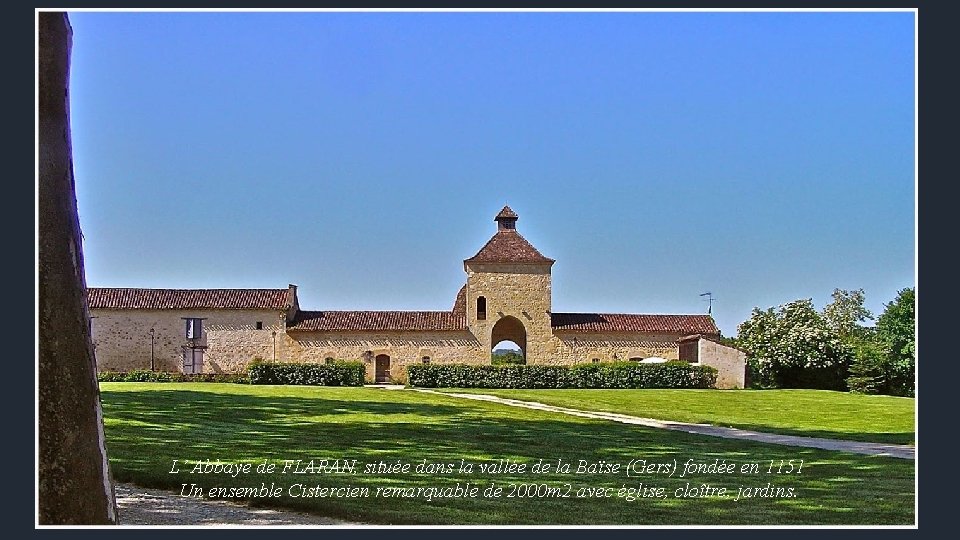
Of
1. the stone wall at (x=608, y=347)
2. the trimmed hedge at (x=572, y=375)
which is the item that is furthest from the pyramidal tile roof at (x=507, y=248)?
the trimmed hedge at (x=572, y=375)

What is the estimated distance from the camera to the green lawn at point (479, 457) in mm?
7824

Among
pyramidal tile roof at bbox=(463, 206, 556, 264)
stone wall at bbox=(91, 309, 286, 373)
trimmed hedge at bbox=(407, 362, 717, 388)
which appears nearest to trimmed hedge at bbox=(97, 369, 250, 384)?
stone wall at bbox=(91, 309, 286, 373)

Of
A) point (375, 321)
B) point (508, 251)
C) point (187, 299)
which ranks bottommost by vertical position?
point (375, 321)

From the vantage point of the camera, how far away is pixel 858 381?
1134 inches

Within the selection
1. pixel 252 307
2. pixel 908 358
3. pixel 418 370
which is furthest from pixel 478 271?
pixel 908 358

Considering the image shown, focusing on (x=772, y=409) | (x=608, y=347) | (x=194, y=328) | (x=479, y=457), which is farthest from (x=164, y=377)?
(x=479, y=457)

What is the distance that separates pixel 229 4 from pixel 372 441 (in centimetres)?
616

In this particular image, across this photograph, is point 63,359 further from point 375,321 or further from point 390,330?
point 375,321

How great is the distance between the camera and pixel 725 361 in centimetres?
3303

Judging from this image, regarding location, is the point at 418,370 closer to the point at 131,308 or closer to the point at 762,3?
the point at 131,308

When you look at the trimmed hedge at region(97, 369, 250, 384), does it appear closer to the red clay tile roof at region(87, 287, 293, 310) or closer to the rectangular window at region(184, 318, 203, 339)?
the rectangular window at region(184, 318, 203, 339)

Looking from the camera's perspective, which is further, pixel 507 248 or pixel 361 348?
pixel 507 248

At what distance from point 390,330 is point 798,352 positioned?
14.1 m

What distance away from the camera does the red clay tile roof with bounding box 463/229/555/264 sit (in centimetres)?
3581
